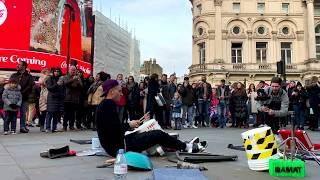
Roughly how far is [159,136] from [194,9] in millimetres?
44554

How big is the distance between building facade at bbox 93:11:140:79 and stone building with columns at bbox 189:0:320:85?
12752 mm

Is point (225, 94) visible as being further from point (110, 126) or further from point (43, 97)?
point (110, 126)

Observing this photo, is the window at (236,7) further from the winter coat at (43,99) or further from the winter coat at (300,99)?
the winter coat at (43,99)

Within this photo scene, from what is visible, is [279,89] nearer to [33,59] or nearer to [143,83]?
[143,83]

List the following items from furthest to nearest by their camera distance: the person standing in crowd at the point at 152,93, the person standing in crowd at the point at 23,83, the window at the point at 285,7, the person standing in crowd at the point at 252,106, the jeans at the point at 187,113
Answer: the window at the point at 285,7 → the person standing in crowd at the point at 252,106 → the jeans at the point at 187,113 → the person standing in crowd at the point at 152,93 → the person standing in crowd at the point at 23,83

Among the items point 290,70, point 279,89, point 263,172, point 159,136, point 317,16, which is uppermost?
point 317,16

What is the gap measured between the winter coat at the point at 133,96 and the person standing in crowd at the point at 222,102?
134 inches

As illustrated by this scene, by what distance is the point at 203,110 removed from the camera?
1719cm

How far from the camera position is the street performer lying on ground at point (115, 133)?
669cm

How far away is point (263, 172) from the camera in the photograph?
6203mm

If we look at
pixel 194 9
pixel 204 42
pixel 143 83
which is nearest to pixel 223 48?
pixel 204 42

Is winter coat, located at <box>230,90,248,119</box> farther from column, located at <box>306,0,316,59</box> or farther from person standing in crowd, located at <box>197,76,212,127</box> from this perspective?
column, located at <box>306,0,316,59</box>

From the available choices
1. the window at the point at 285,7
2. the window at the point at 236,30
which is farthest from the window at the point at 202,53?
the window at the point at 285,7

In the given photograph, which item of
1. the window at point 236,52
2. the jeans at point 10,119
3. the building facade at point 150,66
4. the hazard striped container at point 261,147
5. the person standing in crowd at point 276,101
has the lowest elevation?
the hazard striped container at point 261,147
